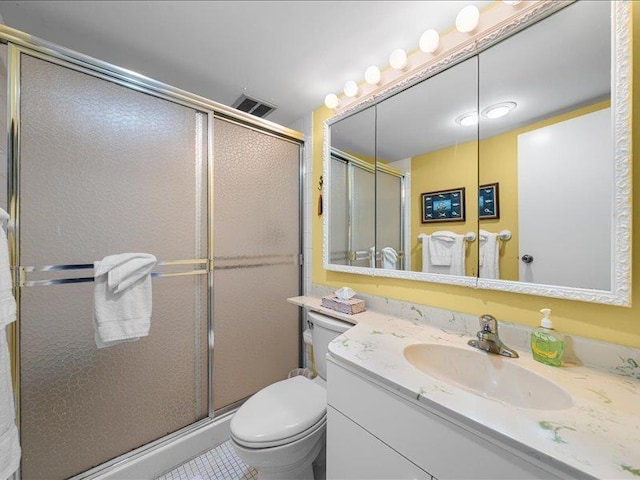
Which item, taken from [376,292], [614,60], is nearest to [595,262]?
[614,60]

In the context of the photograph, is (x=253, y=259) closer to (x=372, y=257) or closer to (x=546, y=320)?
(x=372, y=257)

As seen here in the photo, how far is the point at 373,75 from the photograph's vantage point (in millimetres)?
1359

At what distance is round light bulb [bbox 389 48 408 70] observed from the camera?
1.23m

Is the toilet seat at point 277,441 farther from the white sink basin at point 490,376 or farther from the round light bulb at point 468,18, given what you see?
the round light bulb at point 468,18

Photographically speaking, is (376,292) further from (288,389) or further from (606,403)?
(606,403)

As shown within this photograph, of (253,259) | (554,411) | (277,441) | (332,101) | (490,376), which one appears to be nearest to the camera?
(554,411)

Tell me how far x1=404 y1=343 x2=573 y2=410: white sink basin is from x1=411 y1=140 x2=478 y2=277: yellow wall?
1.10ft

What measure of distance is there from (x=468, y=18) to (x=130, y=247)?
1.84 m

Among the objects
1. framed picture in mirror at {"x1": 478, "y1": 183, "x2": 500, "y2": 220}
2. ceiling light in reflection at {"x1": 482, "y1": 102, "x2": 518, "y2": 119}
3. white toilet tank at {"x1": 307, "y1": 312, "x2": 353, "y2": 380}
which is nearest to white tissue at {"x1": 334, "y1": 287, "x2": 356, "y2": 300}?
white toilet tank at {"x1": 307, "y1": 312, "x2": 353, "y2": 380}

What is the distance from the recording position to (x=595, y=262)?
79cm

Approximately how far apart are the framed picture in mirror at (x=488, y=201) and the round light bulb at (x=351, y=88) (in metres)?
0.92

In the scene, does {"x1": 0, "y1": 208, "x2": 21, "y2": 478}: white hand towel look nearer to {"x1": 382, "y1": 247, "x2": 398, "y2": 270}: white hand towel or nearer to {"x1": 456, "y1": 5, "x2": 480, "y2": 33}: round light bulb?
{"x1": 382, "y1": 247, "x2": 398, "y2": 270}: white hand towel

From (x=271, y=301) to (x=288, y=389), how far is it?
637mm

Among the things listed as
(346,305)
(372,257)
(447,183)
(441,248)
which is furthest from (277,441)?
(447,183)
